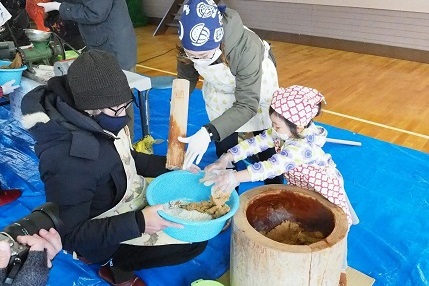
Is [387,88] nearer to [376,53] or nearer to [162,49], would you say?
[376,53]

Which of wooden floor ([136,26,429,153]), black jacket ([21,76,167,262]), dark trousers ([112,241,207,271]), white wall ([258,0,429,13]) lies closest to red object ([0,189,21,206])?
dark trousers ([112,241,207,271])

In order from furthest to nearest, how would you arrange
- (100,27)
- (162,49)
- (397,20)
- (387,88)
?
(162,49), (397,20), (387,88), (100,27)

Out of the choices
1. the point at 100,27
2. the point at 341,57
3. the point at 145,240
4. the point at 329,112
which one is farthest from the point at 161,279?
the point at 341,57

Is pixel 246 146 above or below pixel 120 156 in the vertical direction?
below

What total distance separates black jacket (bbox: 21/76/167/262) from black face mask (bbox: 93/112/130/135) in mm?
25

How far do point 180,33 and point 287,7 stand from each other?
4.12 m

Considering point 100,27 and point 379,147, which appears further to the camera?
point 379,147

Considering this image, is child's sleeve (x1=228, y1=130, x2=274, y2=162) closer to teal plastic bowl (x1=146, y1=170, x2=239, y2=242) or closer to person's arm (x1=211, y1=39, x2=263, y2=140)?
person's arm (x1=211, y1=39, x2=263, y2=140)

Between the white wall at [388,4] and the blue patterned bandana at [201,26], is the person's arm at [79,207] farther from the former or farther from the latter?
the white wall at [388,4]

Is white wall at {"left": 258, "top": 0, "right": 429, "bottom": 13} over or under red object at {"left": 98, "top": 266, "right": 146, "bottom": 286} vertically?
over

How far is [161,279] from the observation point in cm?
153

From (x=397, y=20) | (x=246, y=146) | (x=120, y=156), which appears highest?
(x=120, y=156)

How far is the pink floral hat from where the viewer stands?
51.1 inches

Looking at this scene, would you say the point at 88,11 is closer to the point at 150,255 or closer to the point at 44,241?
the point at 150,255
